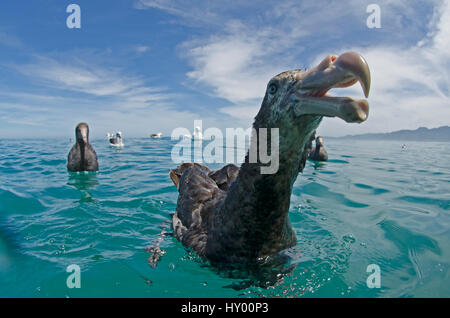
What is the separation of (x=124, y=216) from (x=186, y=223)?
226 cm

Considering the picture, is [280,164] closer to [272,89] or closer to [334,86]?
[272,89]

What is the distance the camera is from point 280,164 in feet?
9.07

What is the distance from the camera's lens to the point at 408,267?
3.93 m

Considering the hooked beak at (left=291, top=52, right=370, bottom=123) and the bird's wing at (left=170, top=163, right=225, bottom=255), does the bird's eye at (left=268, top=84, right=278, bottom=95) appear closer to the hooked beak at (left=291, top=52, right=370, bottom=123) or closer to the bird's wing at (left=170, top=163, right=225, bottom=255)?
the hooked beak at (left=291, top=52, right=370, bottom=123)

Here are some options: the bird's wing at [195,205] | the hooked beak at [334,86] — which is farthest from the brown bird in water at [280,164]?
the bird's wing at [195,205]

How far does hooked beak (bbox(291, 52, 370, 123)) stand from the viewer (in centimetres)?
202

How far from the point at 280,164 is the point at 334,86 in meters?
0.92

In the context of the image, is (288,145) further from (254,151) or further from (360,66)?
(360,66)

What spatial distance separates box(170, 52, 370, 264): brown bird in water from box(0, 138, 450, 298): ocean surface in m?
0.51

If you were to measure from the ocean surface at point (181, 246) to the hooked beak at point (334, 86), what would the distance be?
2.29 metres

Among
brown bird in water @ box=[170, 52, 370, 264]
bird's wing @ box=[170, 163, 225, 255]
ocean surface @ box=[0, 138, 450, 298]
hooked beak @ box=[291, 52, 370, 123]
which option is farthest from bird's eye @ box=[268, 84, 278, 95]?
ocean surface @ box=[0, 138, 450, 298]

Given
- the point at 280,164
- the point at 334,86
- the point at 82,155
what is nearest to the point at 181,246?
the point at 280,164
